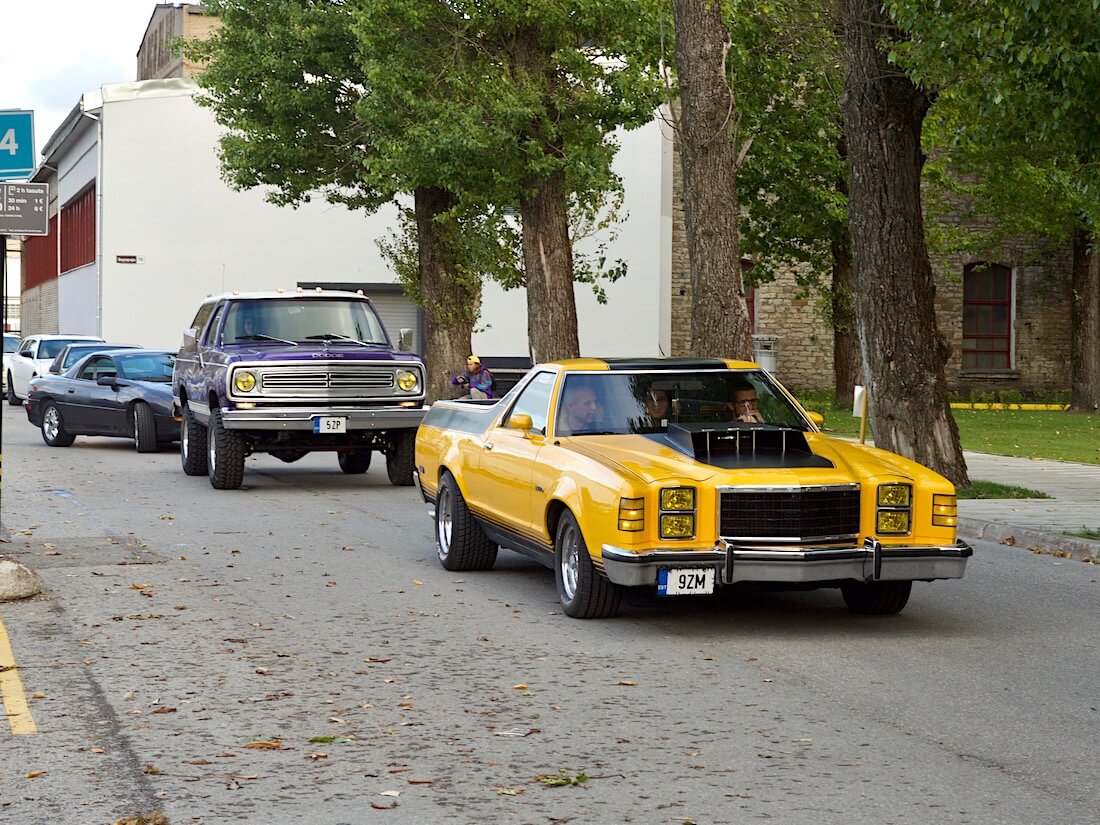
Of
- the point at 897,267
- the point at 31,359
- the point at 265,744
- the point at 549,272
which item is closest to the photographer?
the point at 265,744

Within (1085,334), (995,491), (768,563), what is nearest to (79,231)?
(1085,334)

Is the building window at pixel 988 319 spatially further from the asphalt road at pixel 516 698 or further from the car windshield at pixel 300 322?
the asphalt road at pixel 516 698

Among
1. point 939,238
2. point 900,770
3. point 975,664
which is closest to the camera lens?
point 900,770

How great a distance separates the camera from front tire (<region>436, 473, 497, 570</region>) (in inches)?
461

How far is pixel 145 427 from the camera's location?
2367 cm

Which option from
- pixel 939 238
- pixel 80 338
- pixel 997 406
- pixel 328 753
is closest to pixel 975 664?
pixel 328 753

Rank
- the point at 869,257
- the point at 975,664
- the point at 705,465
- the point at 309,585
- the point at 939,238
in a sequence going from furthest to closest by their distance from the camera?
1. the point at 939,238
2. the point at 869,257
3. the point at 309,585
4. the point at 705,465
5. the point at 975,664

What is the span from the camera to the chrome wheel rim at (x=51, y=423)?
978 inches

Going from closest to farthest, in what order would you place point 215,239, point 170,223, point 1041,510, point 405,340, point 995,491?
1. point 1041,510
2. point 995,491
3. point 405,340
4. point 170,223
5. point 215,239

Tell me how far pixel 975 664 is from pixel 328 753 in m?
3.61

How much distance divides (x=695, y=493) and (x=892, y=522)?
3.70 ft

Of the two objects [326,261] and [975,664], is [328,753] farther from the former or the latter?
[326,261]

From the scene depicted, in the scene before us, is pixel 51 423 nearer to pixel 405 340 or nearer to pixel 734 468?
pixel 405 340

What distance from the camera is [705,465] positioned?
9.32 meters
